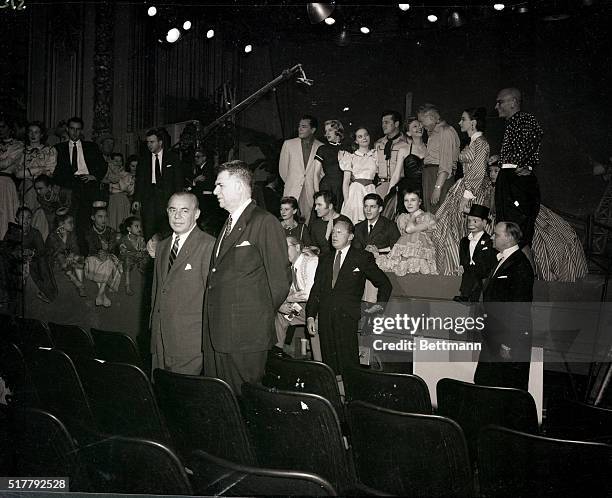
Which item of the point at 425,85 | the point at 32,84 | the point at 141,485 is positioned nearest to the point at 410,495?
the point at 141,485

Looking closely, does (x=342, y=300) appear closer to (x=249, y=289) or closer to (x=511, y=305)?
(x=249, y=289)

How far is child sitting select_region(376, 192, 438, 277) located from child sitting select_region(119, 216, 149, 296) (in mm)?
1141

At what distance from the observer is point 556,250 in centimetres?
316

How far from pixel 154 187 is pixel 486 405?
183 cm

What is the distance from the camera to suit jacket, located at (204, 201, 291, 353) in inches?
132

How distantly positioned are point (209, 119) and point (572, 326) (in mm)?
1909

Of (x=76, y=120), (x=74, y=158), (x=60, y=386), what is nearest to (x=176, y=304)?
(x=60, y=386)

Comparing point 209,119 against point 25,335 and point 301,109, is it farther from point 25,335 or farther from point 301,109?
point 25,335

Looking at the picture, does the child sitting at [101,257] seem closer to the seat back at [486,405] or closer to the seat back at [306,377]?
the seat back at [306,377]

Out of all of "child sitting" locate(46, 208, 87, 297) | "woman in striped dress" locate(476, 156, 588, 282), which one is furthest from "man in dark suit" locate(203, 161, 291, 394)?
"woman in striped dress" locate(476, 156, 588, 282)

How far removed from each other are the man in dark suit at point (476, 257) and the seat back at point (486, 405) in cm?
53

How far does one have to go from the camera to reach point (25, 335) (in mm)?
3482

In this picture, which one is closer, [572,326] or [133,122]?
[572,326]

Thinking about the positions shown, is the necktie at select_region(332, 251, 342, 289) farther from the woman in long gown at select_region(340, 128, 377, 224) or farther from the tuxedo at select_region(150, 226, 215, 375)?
the tuxedo at select_region(150, 226, 215, 375)
